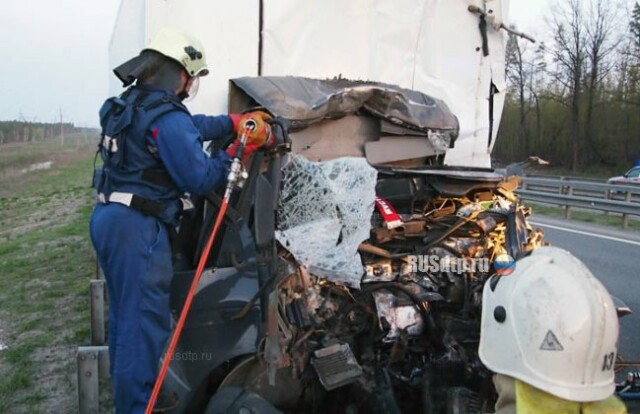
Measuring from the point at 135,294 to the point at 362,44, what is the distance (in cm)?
A: 254

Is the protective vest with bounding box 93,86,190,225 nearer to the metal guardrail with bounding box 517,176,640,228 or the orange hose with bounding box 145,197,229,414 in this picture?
the orange hose with bounding box 145,197,229,414

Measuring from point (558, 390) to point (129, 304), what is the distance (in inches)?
75.0

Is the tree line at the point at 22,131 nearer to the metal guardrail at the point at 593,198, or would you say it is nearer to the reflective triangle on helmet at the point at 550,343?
the metal guardrail at the point at 593,198

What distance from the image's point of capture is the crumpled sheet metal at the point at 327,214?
10.1 ft

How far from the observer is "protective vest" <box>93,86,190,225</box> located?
296 centimetres

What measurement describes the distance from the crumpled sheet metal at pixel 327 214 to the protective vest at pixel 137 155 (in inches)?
23.6

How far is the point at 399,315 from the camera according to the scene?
322cm

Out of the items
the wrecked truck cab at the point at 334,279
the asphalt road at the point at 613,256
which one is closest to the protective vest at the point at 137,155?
the wrecked truck cab at the point at 334,279

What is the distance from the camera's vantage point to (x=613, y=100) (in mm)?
36625

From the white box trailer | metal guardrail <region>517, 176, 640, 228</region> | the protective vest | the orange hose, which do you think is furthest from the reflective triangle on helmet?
metal guardrail <region>517, 176, 640, 228</region>

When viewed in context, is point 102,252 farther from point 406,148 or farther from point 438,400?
point 406,148

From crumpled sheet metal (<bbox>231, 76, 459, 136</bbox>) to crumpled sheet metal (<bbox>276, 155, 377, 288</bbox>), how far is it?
37 centimetres

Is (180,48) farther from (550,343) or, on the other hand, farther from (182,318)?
(550,343)

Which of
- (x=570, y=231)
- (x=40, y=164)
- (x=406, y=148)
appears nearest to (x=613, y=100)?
(x=570, y=231)
